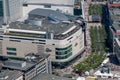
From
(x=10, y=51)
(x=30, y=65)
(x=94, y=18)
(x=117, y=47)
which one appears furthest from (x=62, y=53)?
(x=94, y=18)

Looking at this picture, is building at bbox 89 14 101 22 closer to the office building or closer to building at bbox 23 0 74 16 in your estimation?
building at bbox 23 0 74 16

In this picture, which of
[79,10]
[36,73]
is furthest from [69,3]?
[36,73]

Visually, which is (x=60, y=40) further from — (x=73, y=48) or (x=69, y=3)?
(x=69, y=3)

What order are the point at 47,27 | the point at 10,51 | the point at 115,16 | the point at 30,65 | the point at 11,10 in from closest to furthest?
the point at 30,65 → the point at 10,51 → the point at 47,27 → the point at 115,16 → the point at 11,10

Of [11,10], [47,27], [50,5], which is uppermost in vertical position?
[50,5]

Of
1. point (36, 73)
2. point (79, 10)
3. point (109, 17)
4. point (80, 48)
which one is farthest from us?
point (79, 10)

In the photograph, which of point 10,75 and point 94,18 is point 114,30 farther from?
point 10,75
